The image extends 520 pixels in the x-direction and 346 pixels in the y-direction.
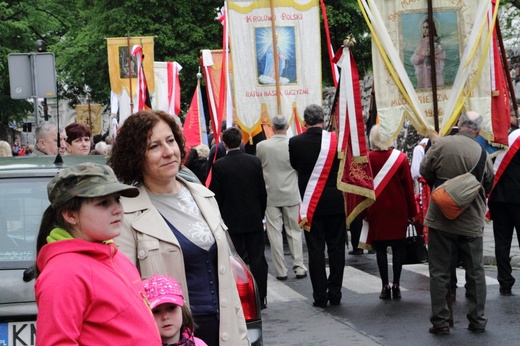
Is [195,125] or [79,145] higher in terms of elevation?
[79,145]

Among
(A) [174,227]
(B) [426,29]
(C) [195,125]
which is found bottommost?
(C) [195,125]

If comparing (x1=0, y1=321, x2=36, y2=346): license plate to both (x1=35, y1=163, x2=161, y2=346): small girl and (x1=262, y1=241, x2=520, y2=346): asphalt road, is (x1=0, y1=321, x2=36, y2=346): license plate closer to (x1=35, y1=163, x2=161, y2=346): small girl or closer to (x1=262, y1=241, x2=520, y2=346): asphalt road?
(x1=35, y1=163, x2=161, y2=346): small girl

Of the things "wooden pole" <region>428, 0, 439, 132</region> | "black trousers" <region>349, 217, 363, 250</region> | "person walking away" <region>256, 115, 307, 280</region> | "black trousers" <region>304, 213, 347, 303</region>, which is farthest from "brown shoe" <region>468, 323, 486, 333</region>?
"black trousers" <region>349, 217, 363, 250</region>

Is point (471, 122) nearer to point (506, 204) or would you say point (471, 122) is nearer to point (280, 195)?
point (506, 204)

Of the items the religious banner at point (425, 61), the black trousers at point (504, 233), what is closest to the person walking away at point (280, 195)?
the religious banner at point (425, 61)

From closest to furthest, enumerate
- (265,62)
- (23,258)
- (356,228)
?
(23,258)
(356,228)
(265,62)

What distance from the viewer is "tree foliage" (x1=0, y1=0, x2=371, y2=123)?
131 feet

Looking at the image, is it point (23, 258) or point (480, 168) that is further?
point (480, 168)

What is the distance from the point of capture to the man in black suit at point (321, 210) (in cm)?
1052

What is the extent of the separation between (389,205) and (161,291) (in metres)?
6.99

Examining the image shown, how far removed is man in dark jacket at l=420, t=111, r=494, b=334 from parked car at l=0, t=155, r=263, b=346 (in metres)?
3.65

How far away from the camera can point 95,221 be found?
3.34 metres

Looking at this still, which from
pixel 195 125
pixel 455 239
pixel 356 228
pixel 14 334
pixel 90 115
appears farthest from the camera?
pixel 90 115

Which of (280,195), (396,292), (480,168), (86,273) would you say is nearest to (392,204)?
(396,292)
